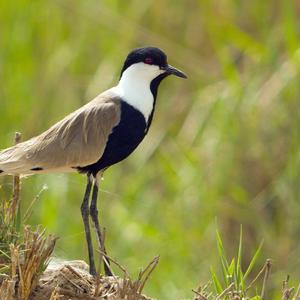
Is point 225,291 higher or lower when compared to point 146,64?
lower

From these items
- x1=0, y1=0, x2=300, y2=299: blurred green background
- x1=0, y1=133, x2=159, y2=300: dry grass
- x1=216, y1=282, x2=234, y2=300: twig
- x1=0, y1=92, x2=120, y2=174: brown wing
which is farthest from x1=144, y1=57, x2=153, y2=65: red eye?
x1=0, y1=0, x2=300, y2=299: blurred green background

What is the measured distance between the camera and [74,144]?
5895 millimetres

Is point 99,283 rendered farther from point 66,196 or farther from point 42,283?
point 66,196

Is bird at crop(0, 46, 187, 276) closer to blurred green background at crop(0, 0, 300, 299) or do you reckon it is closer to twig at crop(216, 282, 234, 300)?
twig at crop(216, 282, 234, 300)

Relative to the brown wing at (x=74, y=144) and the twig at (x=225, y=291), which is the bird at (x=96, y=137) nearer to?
the brown wing at (x=74, y=144)

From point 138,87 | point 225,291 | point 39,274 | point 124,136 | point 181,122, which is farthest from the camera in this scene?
point 181,122

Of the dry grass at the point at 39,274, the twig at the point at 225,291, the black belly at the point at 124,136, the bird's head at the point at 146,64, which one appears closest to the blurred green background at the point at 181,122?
the bird's head at the point at 146,64

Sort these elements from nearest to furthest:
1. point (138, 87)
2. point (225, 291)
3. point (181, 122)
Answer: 1. point (225, 291)
2. point (138, 87)
3. point (181, 122)

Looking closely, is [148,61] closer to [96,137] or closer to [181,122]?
[96,137]

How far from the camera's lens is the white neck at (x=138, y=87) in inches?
233

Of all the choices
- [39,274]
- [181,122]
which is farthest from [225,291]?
[181,122]

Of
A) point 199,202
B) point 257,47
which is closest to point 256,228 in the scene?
point 199,202

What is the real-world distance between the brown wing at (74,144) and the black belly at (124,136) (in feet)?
0.09

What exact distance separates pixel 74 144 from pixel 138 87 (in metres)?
0.40
